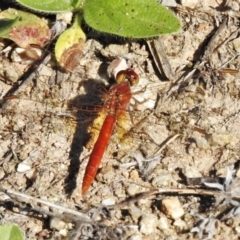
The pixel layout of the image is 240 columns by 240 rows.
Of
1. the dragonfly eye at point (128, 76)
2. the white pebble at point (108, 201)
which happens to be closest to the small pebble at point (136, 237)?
the white pebble at point (108, 201)

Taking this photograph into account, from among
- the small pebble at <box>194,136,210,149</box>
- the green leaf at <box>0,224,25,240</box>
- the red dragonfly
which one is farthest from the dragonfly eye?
the green leaf at <box>0,224,25,240</box>

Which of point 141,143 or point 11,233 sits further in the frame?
point 141,143

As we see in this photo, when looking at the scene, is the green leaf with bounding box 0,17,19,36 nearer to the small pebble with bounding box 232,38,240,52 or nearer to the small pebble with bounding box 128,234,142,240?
the small pebble with bounding box 232,38,240,52

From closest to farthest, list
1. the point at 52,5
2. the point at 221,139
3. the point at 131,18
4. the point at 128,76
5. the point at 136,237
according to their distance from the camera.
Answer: the point at 136,237
the point at 221,139
the point at 128,76
the point at 131,18
the point at 52,5

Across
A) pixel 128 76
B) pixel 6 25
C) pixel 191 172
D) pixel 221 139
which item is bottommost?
pixel 191 172

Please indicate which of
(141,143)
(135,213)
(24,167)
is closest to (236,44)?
(141,143)

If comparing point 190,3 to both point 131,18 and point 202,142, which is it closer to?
point 131,18
